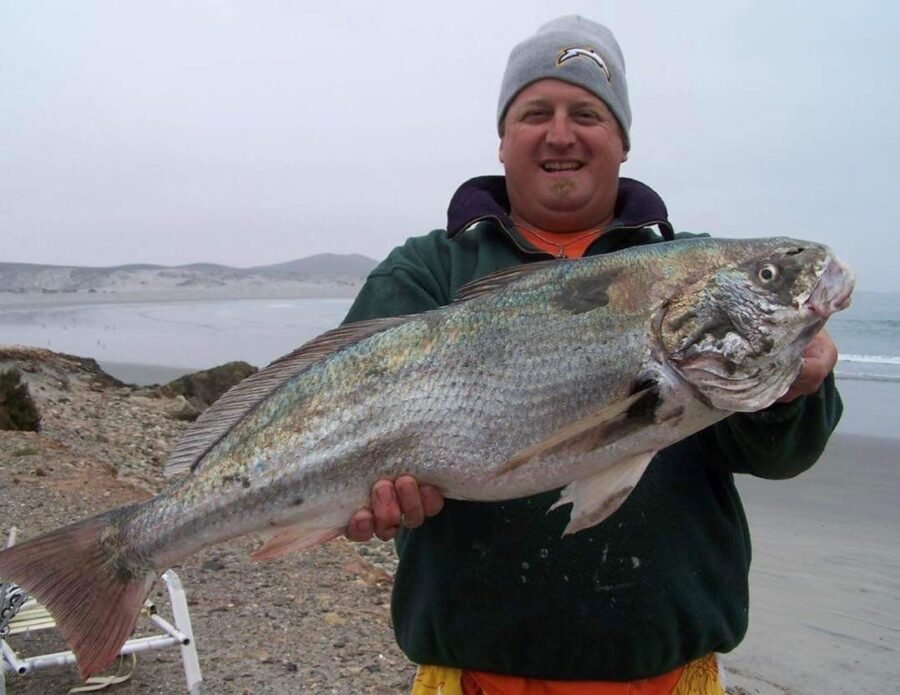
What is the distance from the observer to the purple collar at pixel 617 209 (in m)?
3.32

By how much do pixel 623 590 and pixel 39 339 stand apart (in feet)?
102

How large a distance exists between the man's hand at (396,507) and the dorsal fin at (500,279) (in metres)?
0.71

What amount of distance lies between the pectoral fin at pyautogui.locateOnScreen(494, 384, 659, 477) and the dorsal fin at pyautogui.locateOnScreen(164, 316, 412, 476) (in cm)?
69

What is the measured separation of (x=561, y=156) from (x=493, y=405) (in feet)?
3.61

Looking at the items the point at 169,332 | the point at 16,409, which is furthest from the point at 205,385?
the point at 169,332

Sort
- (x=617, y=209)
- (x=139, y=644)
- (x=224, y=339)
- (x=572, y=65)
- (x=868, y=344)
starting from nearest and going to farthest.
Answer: (x=572, y=65) < (x=617, y=209) < (x=139, y=644) < (x=868, y=344) < (x=224, y=339)

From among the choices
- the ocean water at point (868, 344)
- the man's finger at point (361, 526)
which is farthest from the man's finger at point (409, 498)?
the ocean water at point (868, 344)

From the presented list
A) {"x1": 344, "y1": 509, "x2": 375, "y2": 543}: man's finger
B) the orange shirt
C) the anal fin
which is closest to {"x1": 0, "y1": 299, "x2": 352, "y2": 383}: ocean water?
the orange shirt

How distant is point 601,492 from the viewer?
273cm

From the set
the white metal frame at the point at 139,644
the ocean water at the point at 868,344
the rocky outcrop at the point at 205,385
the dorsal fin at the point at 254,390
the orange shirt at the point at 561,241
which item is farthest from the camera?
the ocean water at the point at 868,344

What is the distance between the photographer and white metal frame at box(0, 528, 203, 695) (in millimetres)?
4388

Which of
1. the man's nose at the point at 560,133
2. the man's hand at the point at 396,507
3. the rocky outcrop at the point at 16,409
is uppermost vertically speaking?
the man's nose at the point at 560,133

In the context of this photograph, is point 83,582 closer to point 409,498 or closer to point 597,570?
point 409,498

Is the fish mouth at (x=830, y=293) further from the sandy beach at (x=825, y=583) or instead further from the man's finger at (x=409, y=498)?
A: the sandy beach at (x=825, y=583)
